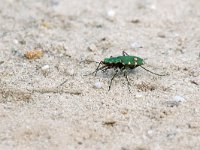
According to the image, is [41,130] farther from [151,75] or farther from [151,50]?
[151,50]

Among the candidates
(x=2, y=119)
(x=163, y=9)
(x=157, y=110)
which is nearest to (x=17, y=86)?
(x=2, y=119)

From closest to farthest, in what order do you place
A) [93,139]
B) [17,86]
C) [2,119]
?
[93,139] < [2,119] < [17,86]

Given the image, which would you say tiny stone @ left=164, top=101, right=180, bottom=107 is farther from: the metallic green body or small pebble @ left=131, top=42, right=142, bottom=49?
small pebble @ left=131, top=42, right=142, bottom=49

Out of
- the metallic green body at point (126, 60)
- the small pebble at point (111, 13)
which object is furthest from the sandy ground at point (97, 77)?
the metallic green body at point (126, 60)

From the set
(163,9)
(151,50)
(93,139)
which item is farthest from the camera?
(163,9)

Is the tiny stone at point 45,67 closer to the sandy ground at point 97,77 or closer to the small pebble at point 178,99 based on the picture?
the sandy ground at point 97,77
